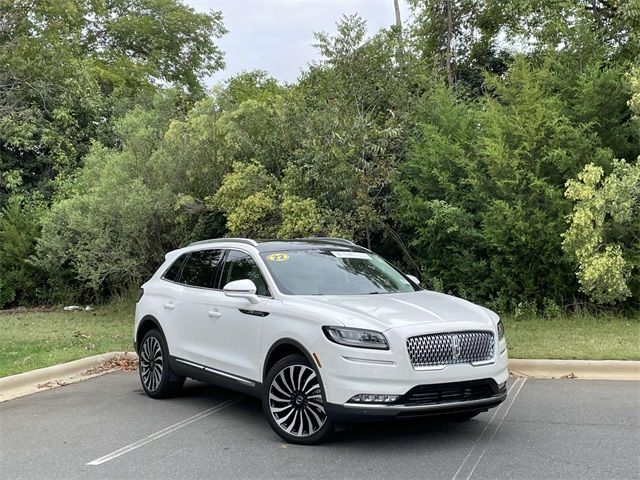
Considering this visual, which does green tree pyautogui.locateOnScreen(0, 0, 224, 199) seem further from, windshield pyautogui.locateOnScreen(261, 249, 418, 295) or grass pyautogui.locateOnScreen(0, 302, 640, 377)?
windshield pyautogui.locateOnScreen(261, 249, 418, 295)

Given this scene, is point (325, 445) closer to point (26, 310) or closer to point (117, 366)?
point (117, 366)

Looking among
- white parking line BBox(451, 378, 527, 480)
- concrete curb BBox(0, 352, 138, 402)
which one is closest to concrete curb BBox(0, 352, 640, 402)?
concrete curb BBox(0, 352, 138, 402)

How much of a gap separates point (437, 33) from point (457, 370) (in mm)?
18614

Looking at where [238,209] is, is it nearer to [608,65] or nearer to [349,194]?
[349,194]

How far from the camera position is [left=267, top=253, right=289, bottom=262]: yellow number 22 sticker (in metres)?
6.57

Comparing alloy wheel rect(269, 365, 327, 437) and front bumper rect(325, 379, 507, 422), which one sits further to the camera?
alloy wheel rect(269, 365, 327, 437)

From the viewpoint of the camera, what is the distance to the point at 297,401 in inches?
219

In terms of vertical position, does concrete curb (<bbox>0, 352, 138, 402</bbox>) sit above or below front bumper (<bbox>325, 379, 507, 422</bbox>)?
below

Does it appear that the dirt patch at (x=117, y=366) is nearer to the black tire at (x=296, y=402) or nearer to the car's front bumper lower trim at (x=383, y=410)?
the black tire at (x=296, y=402)

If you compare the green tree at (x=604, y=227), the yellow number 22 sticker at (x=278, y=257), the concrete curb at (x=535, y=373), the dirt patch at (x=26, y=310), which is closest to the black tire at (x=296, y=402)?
the yellow number 22 sticker at (x=278, y=257)

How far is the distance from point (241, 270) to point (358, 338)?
6.53 feet

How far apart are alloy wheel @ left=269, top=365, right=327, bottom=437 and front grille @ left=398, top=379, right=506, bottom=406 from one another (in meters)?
0.77

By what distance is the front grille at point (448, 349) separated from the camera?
5121 millimetres

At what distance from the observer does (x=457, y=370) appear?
17.1ft
